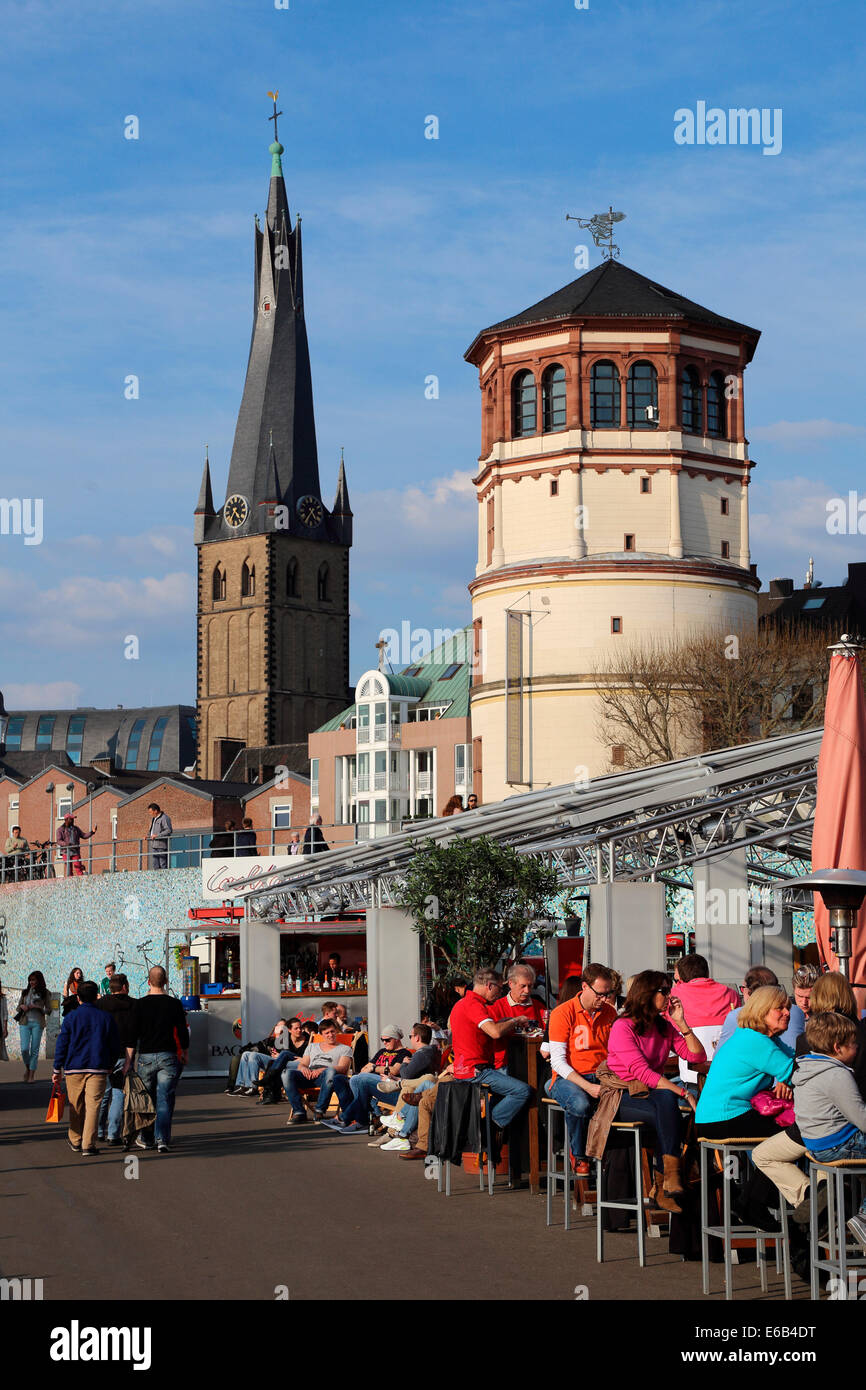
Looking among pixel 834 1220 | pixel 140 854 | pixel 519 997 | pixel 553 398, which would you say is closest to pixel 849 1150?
pixel 834 1220

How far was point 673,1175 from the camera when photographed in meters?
10.6

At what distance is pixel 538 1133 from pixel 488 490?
4509 cm

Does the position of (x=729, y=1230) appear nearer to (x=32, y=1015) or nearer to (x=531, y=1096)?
(x=531, y=1096)

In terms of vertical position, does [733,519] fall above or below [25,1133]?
above

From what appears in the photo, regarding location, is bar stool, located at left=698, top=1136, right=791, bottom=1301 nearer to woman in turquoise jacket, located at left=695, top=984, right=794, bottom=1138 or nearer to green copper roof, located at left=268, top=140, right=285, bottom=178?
woman in turquoise jacket, located at left=695, top=984, right=794, bottom=1138

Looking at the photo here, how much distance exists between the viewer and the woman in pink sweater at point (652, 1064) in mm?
10680

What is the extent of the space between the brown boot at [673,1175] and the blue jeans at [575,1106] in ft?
3.57

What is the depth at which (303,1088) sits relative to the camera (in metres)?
21.3

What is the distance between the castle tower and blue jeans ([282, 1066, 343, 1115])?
32.6 meters

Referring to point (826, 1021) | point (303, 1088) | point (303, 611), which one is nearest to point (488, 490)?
point (303, 1088)

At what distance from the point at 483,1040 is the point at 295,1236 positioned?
2732 mm

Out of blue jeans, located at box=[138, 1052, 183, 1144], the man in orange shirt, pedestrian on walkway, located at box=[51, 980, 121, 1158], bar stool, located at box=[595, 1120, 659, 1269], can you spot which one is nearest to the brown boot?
bar stool, located at box=[595, 1120, 659, 1269]

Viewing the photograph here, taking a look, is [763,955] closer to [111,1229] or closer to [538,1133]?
[538,1133]
